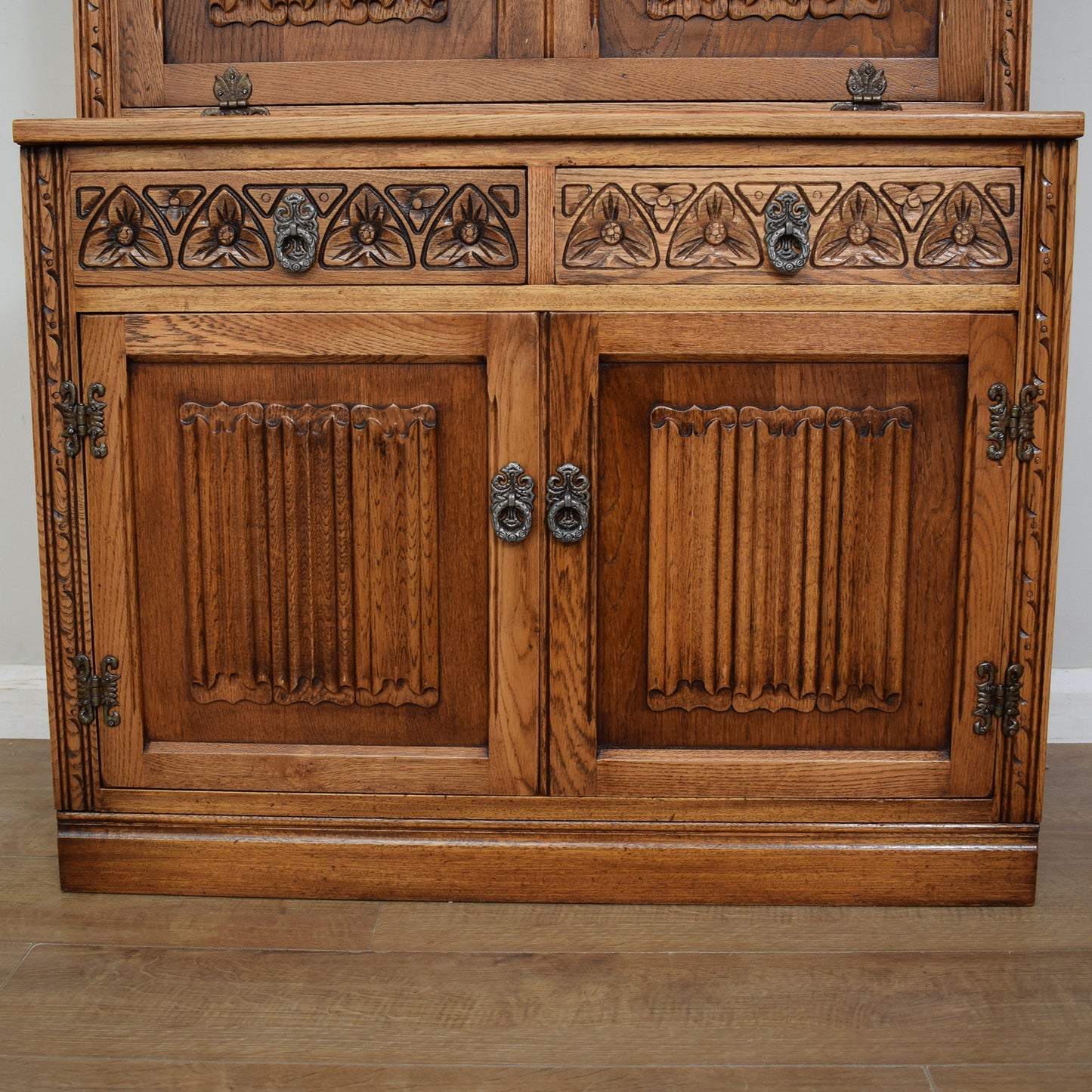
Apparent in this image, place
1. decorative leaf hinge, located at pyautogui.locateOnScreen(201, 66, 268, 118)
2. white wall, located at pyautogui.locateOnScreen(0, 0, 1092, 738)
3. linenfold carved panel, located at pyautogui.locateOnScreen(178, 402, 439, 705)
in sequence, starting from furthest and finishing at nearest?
white wall, located at pyautogui.locateOnScreen(0, 0, 1092, 738), decorative leaf hinge, located at pyautogui.locateOnScreen(201, 66, 268, 118), linenfold carved panel, located at pyautogui.locateOnScreen(178, 402, 439, 705)

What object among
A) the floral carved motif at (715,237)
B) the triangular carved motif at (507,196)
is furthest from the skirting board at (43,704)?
the triangular carved motif at (507,196)

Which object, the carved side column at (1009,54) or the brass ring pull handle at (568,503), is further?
the carved side column at (1009,54)

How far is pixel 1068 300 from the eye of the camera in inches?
57.6

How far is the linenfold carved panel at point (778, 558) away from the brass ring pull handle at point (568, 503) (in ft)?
0.34

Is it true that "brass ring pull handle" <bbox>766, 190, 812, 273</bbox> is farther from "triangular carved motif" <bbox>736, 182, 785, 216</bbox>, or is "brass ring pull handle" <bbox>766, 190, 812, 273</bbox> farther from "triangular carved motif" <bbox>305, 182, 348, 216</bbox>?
"triangular carved motif" <bbox>305, 182, 348, 216</bbox>

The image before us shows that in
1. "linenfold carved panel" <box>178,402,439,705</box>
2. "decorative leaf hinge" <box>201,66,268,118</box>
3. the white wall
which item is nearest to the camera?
"linenfold carved panel" <box>178,402,439,705</box>

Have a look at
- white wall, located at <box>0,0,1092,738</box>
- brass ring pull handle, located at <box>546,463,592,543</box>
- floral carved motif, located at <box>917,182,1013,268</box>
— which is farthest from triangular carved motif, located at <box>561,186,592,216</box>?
white wall, located at <box>0,0,1092,738</box>

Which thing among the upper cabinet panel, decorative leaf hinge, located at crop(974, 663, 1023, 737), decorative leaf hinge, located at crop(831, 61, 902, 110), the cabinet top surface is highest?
the upper cabinet panel

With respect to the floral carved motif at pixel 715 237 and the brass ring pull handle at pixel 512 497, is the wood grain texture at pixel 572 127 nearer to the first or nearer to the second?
the floral carved motif at pixel 715 237

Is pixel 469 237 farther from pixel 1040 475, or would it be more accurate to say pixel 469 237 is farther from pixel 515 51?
pixel 1040 475

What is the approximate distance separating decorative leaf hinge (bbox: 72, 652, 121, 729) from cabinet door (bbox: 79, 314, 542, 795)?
1 centimetres

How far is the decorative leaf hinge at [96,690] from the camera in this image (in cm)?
157

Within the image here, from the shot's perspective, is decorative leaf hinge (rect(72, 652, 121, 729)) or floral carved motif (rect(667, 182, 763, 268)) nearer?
floral carved motif (rect(667, 182, 763, 268))

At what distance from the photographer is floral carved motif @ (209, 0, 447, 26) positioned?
5.51 feet
